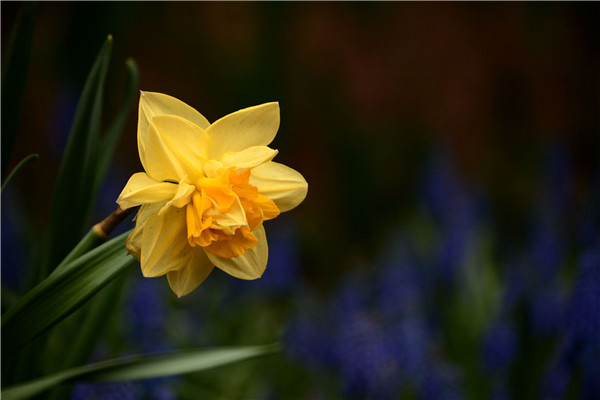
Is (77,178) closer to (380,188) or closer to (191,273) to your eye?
(191,273)

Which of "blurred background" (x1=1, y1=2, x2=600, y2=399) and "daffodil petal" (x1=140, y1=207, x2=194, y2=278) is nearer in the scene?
"daffodil petal" (x1=140, y1=207, x2=194, y2=278)

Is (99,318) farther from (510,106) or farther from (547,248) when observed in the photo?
(510,106)

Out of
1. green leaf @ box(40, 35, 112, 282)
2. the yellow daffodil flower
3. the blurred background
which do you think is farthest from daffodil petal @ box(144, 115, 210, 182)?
the blurred background

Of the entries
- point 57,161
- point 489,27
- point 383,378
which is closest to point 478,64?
point 489,27

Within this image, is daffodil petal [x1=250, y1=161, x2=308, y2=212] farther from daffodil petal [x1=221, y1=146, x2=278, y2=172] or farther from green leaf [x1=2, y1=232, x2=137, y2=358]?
green leaf [x1=2, y1=232, x2=137, y2=358]

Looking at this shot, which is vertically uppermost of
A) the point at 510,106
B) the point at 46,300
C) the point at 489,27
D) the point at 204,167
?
the point at 204,167

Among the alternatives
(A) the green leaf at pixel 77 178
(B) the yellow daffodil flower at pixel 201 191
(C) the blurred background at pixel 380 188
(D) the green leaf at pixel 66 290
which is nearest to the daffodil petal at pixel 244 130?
(B) the yellow daffodil flower at pixel 201 191

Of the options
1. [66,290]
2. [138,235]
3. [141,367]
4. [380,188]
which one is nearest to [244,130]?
[138,235]
